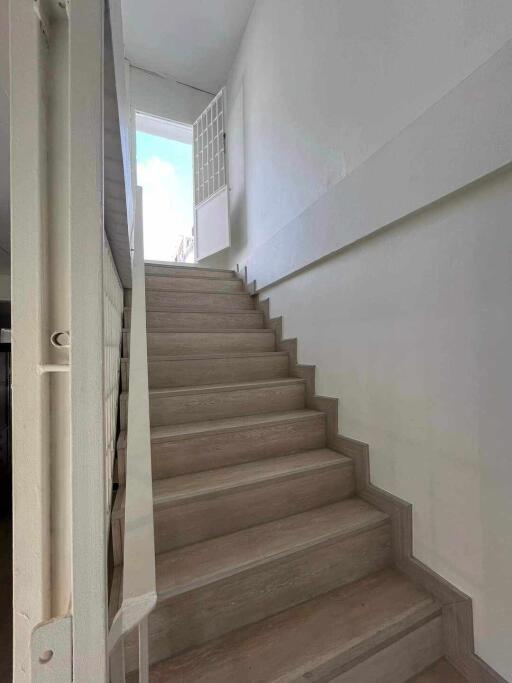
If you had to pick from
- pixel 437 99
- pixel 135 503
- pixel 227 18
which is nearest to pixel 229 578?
pixel 135 503

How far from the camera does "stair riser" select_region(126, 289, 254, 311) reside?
2.53 meters

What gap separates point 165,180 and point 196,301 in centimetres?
288

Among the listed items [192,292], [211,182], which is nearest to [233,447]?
[192,292]

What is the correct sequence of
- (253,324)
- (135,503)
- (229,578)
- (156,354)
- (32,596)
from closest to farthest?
1. (32,596)
2. (135,503)
3. (229,578)
4. (156,354)
5. (253,324)

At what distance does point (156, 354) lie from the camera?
6.92ft

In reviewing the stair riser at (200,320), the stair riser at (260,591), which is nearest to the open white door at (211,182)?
the stair riser at (200,320)

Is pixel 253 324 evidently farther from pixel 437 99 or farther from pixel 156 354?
pixel 437 99

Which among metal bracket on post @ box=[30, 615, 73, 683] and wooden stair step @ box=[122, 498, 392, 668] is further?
wooden stair step @ box=[122, 498, 392, 668]

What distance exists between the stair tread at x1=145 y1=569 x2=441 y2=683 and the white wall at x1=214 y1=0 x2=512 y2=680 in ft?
0.76

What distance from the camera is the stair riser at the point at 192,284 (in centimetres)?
274

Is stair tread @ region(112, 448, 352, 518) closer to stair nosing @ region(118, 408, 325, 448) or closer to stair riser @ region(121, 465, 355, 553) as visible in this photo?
stair riser @ region(121, 465, 355, 553)

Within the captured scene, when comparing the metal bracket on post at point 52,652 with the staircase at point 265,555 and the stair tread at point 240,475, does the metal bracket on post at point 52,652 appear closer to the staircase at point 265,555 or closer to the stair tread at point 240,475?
the staircase at point 265,555

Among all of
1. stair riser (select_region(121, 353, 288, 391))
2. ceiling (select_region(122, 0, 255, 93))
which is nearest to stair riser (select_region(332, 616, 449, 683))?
stair riser (select_region(121, 353, 288, 391))

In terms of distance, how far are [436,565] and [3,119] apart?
226cm
